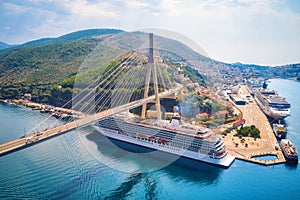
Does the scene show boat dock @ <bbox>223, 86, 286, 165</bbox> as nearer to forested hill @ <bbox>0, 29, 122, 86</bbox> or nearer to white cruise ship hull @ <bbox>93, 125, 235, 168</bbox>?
white cruise ship hull @ <bbox>93, 125, 235, 168</bbox>

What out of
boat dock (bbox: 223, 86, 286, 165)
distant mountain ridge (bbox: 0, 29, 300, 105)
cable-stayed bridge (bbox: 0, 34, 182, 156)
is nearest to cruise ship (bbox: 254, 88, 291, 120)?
boat dock (bbox: 223, 86, 286, 165)

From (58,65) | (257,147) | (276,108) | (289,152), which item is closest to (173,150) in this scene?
(257,147)

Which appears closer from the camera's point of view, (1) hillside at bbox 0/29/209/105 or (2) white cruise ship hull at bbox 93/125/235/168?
(2) white cruise ship hull at bbox 93/125/235/168

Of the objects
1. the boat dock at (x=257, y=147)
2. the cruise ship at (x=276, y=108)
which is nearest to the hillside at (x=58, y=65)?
the boat dock at (x=257, y=147)

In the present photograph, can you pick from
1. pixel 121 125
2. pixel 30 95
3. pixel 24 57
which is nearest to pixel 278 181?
pixel 121 125


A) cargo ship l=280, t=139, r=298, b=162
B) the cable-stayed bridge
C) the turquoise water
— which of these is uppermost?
the cable-stayed bridge

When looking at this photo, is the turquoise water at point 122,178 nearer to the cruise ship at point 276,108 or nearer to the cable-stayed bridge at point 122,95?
the cable-stayed bridge at point 122,95
